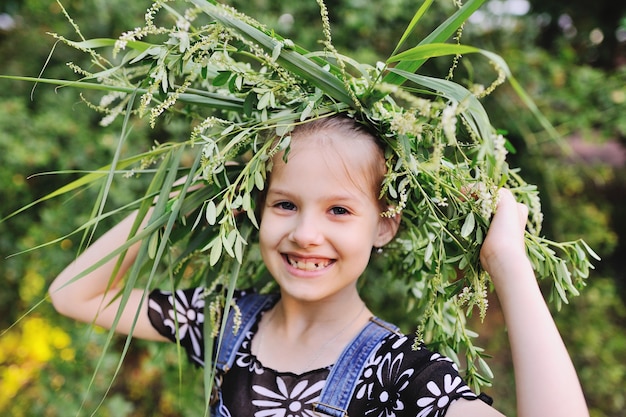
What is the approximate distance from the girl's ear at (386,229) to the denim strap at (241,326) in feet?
1.00

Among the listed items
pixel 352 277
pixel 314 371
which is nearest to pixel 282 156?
pixel 352 277

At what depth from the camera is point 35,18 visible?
96.7 inches

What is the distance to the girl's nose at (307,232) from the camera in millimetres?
1092

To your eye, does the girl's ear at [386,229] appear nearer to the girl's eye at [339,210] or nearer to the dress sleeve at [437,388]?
the girl's eye at [339,210]

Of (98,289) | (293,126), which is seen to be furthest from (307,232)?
(98,289)

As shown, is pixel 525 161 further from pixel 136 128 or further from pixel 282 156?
pixel 282 156

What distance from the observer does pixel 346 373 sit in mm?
1135

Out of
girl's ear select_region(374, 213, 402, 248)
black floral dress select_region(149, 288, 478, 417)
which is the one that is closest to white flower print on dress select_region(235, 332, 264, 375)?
black floral dress select_region(149, 288, 478, 417)

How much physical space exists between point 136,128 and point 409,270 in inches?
Result: 53.9

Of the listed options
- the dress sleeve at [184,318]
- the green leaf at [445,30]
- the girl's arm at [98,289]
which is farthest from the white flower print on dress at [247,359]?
the green leaf at [445,30]

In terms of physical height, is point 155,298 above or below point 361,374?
above

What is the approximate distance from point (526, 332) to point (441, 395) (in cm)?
16

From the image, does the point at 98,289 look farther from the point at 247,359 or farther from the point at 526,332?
the point at 526,332

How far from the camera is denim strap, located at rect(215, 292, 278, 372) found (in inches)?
50.8
